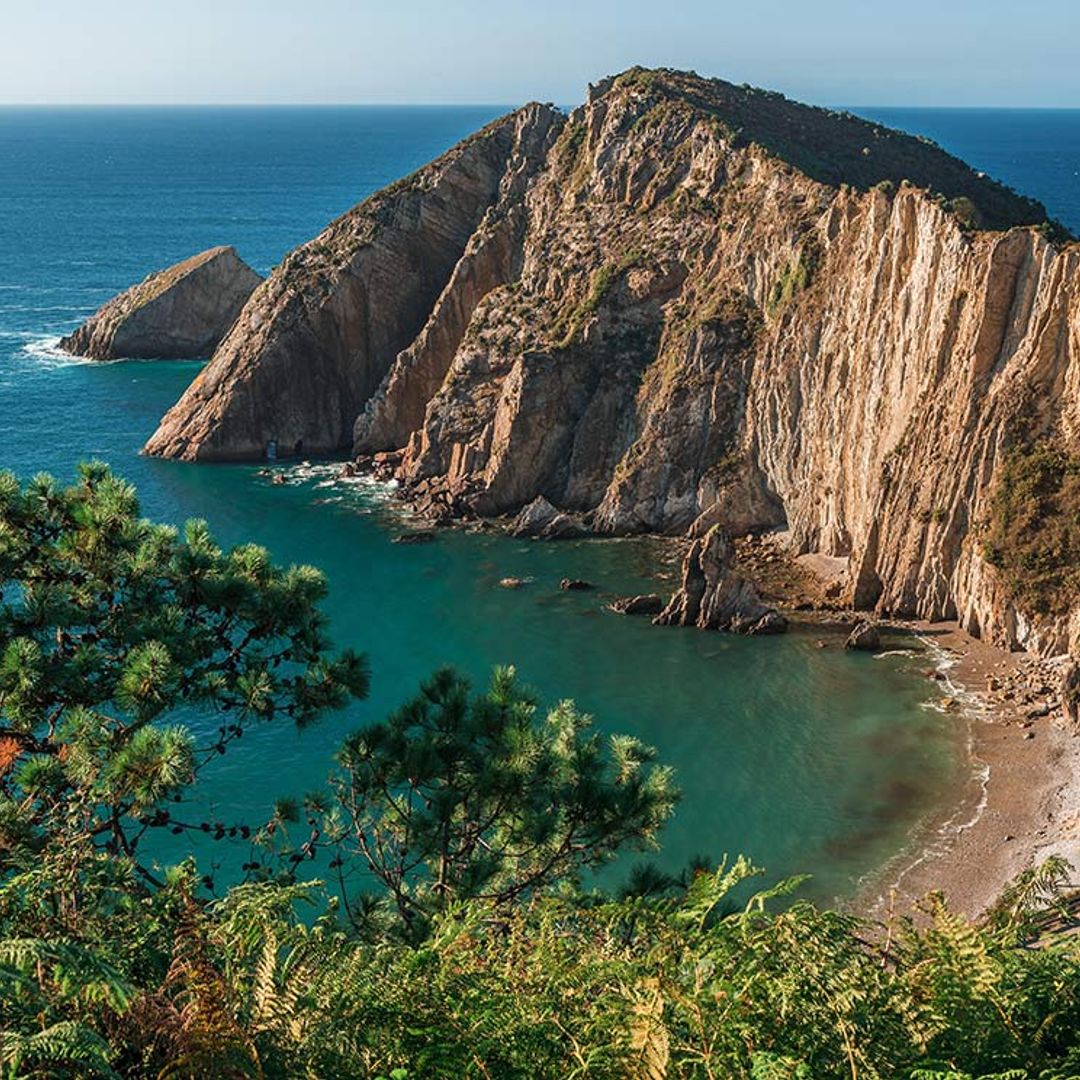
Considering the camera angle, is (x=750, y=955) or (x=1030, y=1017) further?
(x=750, y=955)

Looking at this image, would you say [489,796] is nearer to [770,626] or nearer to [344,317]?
[770,626]

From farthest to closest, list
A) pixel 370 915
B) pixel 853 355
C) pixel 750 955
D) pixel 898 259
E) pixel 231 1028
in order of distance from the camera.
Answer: pixel 853 355 → pixel 898 259 → pixel 370 915 → pixel 750 955 → pixel 231 1028

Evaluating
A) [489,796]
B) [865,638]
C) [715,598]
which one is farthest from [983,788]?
[489,796]

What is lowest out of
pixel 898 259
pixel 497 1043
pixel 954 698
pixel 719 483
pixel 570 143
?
pixel 954 698

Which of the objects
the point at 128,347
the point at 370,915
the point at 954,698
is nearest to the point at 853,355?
the point at 954,698

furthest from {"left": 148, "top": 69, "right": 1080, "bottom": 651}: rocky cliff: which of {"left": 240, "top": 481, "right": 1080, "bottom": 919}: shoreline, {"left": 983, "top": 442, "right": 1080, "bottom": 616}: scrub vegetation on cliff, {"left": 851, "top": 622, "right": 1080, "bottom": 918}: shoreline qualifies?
{"left": 851, "top": 622, "right": 1080, "bottom": 918}: shoreline

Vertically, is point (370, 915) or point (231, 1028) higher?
point (231, 1028)

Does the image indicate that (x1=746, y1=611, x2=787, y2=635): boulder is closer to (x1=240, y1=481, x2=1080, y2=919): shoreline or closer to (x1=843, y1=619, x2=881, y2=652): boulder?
(x1=240, y1=481, x2=1080, y2=919): shoreline

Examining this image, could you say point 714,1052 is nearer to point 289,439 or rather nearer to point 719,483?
point 719,483
